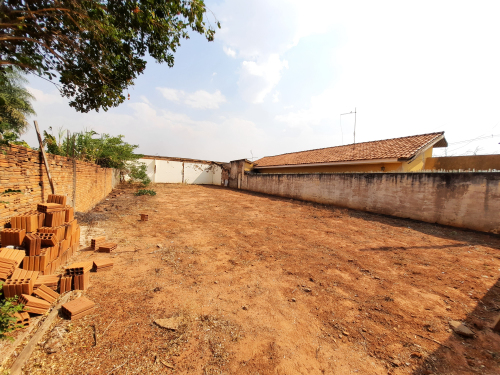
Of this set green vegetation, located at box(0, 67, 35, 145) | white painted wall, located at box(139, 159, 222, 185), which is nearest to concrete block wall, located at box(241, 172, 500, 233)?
white painted wall, located at box(139, 159, 222, 185)

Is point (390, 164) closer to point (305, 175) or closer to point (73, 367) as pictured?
point (305, 175)

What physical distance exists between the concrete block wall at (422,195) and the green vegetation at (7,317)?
9.63 meters

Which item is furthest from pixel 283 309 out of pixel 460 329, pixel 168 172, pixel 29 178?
pixel 168 172

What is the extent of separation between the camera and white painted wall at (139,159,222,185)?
19.3m

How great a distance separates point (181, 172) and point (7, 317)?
19.8 meters

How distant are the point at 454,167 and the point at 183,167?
20736mm

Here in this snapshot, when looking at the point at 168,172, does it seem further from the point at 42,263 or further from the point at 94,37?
the point at 42,263

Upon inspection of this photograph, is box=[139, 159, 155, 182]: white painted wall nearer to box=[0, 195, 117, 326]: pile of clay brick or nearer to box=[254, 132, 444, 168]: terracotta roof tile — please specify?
box=[254, 132, 444, 168]: terracotta roof tile

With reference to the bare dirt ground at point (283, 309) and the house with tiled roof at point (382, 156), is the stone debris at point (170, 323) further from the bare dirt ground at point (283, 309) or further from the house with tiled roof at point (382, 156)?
the house with tiled roof at point (382, 156)

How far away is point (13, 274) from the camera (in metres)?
2.13

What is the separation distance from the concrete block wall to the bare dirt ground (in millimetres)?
1697

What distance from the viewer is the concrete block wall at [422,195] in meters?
5.46

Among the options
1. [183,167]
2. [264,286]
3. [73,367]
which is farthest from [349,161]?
[183,167]

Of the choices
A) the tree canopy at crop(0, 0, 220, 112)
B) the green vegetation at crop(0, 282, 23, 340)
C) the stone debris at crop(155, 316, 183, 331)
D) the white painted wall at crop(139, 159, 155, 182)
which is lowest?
the stone debris at crop(155, 316, 183, 331)
